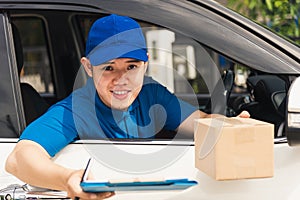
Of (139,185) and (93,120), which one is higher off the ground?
(93,120)

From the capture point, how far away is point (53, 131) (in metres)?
2.10

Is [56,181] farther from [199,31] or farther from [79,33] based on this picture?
[79,33]

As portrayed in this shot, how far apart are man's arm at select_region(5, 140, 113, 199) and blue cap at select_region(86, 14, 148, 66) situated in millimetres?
435

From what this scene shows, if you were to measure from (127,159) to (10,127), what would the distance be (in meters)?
0.49

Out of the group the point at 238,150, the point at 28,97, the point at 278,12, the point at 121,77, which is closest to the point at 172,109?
the point at 121,77

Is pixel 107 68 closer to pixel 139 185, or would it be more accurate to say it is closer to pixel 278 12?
pixel 139 185

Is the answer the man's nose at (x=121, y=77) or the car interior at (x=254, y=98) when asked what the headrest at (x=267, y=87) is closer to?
the car interior at (x=254, y=98)

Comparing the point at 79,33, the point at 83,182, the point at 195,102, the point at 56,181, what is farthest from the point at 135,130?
the point at 79,33

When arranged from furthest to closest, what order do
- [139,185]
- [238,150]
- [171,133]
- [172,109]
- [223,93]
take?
[223,93], [172,109], [171,133], [238,150], [139,185]

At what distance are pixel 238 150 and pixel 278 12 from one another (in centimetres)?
389

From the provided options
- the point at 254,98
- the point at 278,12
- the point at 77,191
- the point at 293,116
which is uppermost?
the point at 278,12

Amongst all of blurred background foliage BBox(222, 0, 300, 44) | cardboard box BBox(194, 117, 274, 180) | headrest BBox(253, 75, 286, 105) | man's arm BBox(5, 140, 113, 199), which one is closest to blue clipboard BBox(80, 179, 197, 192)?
man's arm BBox(5, 140, 113, 199)

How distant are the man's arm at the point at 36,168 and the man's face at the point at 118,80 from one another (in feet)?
1.17

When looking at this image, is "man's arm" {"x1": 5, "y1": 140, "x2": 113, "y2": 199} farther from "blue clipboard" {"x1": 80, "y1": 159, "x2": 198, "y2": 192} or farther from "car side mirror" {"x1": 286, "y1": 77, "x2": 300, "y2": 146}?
"car side mirror" {"x1": 286, "y1": 77, "x2": 300, "y2": 146}
